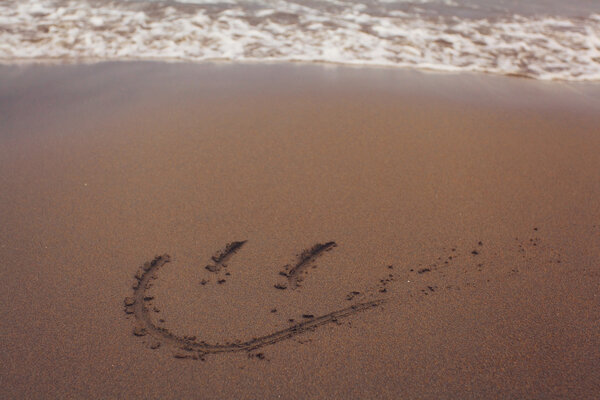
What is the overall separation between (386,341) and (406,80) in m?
2.94

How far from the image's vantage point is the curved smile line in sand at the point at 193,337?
1.84 metres

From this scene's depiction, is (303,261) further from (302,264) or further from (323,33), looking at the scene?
(323,33)

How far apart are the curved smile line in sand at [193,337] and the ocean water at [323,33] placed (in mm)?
2886

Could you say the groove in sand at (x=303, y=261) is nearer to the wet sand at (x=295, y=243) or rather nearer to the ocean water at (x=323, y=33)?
the wet sand at (x=295, y=243)

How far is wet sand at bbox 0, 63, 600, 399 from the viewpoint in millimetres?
1783

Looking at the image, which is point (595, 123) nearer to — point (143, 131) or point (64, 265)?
point (143, 131)

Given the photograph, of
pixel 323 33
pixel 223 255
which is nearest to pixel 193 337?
pixel 223 255

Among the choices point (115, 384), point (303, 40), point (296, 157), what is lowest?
point (115, 384)

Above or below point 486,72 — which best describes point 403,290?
below

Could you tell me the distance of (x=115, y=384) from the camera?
171cm

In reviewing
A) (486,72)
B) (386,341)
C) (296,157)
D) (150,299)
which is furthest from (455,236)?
(486,72)

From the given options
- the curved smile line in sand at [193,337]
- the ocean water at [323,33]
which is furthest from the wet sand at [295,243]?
the ocean water at [323,33]

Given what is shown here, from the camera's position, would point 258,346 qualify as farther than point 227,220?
No

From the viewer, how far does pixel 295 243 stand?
2354 mm
